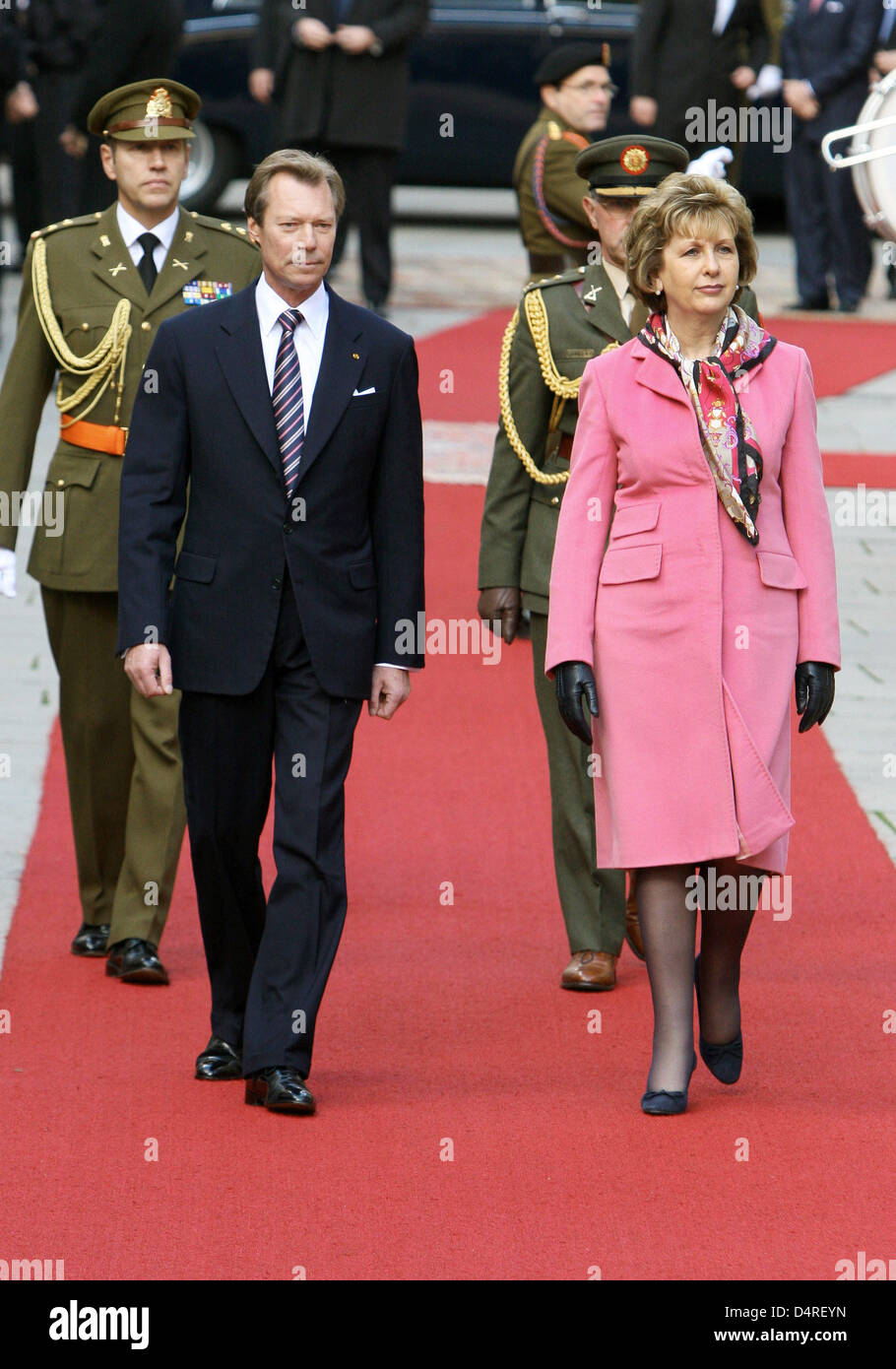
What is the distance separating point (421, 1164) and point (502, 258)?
13.6 meters

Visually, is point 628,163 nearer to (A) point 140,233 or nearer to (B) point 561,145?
(A) point 140,233

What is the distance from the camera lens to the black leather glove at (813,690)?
15.8 ft

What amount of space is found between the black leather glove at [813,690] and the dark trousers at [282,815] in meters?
0.88

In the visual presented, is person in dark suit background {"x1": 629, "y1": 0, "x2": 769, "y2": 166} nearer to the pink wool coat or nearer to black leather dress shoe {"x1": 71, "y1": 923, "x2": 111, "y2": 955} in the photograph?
black leather dress shoe {"x1": 71, "y1": 923, "x2": 111, "y2": 955}

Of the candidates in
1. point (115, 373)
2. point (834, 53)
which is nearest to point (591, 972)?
point (115, 373)

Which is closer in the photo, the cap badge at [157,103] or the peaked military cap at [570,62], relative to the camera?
the cap badge at [157,103]

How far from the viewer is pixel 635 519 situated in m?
4.82

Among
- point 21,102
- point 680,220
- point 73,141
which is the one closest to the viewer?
point 680,220

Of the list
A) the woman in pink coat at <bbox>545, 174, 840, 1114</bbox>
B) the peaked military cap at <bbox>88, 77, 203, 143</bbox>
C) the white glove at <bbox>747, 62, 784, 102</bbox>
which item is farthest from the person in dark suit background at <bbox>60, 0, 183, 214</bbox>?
the woman in pink coat at <bbox>545, 174, 840, 1114</bbox>

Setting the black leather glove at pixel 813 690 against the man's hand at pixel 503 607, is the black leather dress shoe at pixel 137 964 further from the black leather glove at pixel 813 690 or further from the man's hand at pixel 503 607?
the black leather glove at pixel 813 690

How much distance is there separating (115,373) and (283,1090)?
1796 millimetres

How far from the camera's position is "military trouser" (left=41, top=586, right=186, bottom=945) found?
5773 millimetres

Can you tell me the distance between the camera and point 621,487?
490 centimetres

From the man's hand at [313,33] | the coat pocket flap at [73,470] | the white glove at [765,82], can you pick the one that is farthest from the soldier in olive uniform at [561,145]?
the white glove at [765,82]
